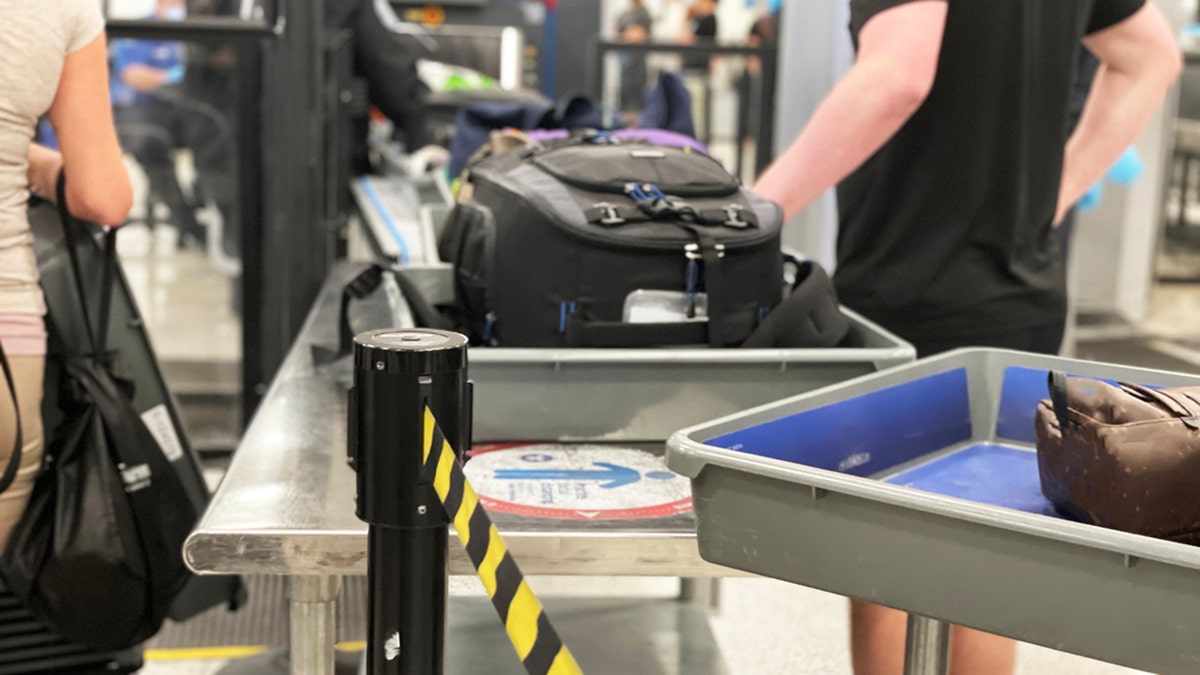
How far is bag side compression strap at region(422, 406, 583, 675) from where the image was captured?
756 millimetres

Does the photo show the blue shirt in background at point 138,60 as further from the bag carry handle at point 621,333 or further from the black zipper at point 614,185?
the bag carry handle at point 621,333

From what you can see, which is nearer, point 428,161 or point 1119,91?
point 1119,91

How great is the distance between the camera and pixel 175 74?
3955mm

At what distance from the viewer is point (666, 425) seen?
1292mm

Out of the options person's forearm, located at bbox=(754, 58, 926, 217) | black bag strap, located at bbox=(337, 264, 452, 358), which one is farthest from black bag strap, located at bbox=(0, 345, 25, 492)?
person's forearm, located at bbox=(754, 58, 926, 217)

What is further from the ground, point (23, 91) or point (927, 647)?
point (23, 91)

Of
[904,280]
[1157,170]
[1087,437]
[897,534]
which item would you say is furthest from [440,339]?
[1157,170]

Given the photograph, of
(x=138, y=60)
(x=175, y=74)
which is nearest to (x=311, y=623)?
(x=175, y=74)

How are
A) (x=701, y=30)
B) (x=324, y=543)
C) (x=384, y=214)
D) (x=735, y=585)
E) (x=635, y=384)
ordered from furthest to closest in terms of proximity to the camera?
(x=701, y=30) → (x=735, y=585) → (x=384, y=214) → (x=635, y=384) → (x=324, y=543)

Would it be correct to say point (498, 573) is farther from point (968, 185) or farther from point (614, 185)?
point (968, 185)

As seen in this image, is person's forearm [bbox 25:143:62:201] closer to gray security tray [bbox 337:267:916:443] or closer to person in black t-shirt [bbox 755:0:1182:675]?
gray security tray [bbox 337:267:916:443]

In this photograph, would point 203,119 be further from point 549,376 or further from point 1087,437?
point 1087,437

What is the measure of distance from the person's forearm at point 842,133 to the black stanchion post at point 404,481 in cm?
74

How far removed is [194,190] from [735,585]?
268 cm
